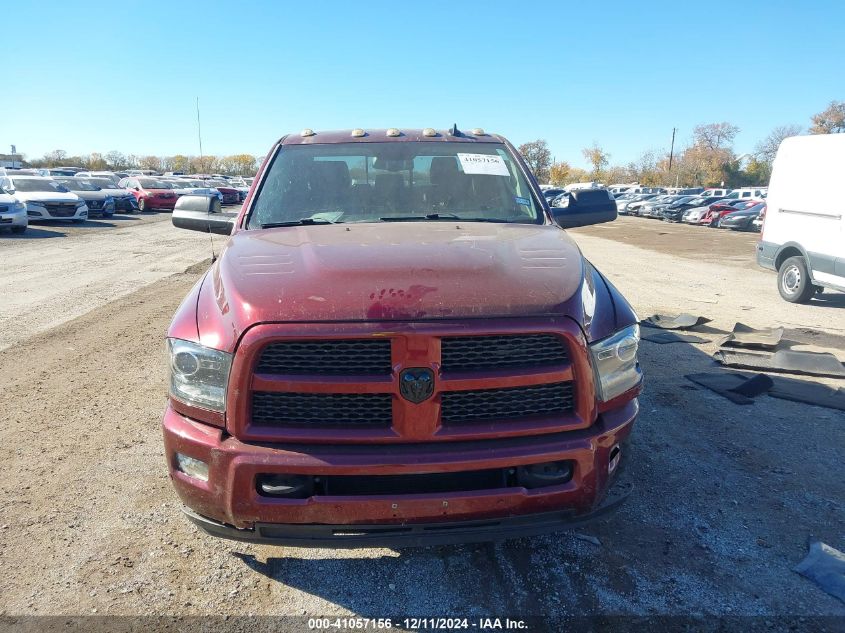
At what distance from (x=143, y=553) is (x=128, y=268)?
1050 centimetres

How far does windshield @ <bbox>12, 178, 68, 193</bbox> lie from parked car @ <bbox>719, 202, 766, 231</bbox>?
28744 mm

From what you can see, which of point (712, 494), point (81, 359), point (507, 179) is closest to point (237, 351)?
point (507, 179)

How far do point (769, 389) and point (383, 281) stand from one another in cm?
429

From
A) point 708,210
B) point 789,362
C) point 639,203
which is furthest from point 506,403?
point 639,203

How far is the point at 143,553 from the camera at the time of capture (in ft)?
9.37

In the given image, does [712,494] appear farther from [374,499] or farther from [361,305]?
[361,305]

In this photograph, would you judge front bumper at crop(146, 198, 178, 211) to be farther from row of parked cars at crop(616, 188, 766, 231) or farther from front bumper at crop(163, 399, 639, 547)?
front bumper at crop(163, 399, 639, 547)

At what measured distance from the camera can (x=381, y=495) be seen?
2199 mm

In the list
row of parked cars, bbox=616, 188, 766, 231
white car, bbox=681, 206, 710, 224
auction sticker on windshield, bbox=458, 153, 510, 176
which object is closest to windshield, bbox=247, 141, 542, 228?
auction sticker on windshield, bbox=458, 153, 510, 176

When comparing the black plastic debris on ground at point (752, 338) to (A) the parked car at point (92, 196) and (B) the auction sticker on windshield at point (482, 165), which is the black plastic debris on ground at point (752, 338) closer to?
(B) the auction sticker on windshield at point (482, 165)

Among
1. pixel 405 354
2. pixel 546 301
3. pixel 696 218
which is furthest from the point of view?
pixel 696 218

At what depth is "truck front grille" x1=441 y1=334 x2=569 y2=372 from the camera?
2.20 metres

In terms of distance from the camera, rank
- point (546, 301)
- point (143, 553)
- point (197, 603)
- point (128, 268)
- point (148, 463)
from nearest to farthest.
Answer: point (546, 301) < point (197, 603) < point (143, 553) < point (148, 463) < point (128, 268)

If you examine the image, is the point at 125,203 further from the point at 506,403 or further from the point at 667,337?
the point at 506,403
